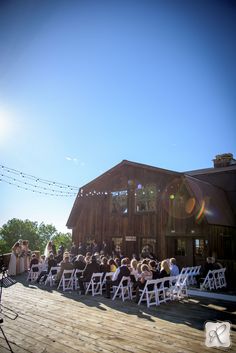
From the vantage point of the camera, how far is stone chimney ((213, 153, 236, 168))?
2205 cm

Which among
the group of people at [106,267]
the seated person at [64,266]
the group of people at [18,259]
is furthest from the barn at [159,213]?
the seated person at [64,266]

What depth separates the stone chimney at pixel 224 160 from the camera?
22.0m

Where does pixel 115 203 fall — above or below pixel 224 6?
below

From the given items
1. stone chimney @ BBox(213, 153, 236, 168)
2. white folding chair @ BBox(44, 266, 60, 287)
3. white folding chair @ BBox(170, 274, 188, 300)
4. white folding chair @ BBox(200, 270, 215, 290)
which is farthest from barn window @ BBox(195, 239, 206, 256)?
stone chimney @ BBox(213, 153, 236, 168)

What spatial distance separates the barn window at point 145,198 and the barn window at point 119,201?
2.83ft

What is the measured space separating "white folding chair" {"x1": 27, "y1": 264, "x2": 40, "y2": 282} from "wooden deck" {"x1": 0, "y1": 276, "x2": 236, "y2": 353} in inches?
147

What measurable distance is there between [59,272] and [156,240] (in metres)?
6.81

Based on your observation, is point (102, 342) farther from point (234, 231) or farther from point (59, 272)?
point (234, 231)

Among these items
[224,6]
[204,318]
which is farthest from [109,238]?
[224,6]

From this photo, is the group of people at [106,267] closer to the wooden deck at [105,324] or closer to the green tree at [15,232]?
the wooden deck at [105,324]

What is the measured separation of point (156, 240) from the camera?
16.1 metres

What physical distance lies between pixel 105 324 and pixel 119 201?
→ 12.5m

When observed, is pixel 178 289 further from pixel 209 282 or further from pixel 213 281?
pixel 213 281

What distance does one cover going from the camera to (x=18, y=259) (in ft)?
51.6
